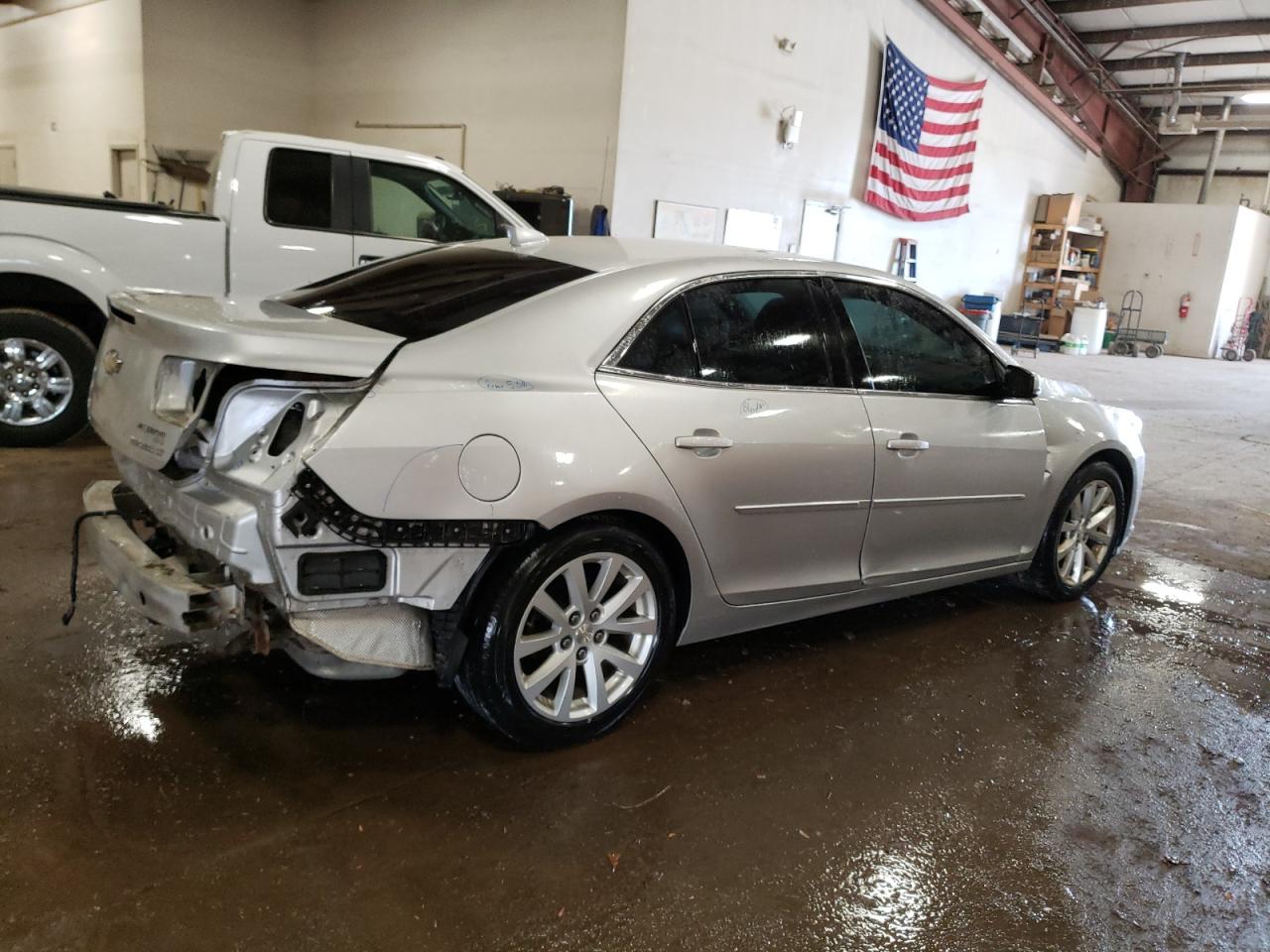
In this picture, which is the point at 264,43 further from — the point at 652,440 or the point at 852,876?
the point at 852,876

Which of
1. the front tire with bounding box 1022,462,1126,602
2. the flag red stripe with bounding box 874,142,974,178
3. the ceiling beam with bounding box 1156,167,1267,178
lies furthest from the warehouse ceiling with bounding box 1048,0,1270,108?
the front tire with bounding box 1022,462,1126,602

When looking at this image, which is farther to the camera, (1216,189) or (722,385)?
(1216,189)

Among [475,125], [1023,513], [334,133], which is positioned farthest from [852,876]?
[334,133]

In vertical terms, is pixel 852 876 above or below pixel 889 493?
below

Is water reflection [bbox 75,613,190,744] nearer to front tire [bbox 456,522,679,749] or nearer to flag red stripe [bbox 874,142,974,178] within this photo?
front tire [bbox 456,522,679,749]

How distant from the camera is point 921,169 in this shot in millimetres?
14383

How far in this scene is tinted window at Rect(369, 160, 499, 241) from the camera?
6.13 m

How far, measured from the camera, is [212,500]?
91.2 inches

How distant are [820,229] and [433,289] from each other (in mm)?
10410

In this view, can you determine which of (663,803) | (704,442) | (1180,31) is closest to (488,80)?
(704,442)

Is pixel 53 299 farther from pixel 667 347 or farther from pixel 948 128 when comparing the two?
pixel 948 128

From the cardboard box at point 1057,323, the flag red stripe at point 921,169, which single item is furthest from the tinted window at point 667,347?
the cardboard box at point 1057,323

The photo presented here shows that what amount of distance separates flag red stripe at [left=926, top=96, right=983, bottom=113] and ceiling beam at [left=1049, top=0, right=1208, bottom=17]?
401 centimetres

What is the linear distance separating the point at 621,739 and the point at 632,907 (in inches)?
28.8
